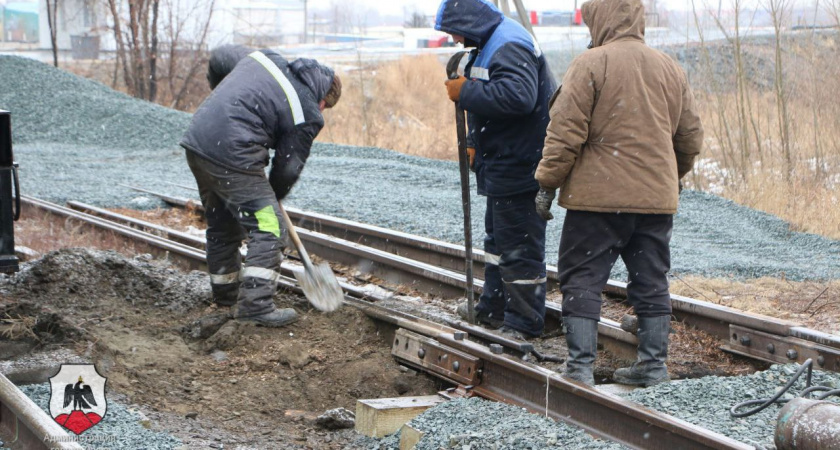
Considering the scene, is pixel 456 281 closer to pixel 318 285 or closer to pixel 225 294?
pixel 318 285

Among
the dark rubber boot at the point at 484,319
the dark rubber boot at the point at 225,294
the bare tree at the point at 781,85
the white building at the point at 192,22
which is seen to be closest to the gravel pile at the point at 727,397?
the dark rubber boot at the point at 484,319

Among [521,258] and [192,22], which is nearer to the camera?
[521,258]

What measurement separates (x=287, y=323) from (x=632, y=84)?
2.79 metres

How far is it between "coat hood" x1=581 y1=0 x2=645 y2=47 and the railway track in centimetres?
177

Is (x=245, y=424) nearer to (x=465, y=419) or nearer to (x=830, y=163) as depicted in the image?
(x=465, y=419)

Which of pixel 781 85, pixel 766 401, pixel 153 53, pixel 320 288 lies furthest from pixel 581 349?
pixel 153 53

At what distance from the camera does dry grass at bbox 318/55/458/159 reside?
19.0 meters

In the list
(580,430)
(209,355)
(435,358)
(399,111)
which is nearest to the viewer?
(580,430)

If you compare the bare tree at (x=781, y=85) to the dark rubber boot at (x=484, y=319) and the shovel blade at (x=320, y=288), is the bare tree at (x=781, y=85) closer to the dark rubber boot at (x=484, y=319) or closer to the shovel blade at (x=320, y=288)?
the dark rubber boot at (x=484, y=319)

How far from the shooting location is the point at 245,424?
4.66 m

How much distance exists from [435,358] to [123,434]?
180 centimetres

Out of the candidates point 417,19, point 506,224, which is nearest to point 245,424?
point 506,224

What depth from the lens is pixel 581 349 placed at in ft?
15.6

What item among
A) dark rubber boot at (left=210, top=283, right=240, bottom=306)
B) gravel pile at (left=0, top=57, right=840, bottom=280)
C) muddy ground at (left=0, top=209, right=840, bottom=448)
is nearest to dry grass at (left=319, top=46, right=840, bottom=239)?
gravel pile at (left=0, top=57, right=840, bottom=280)
